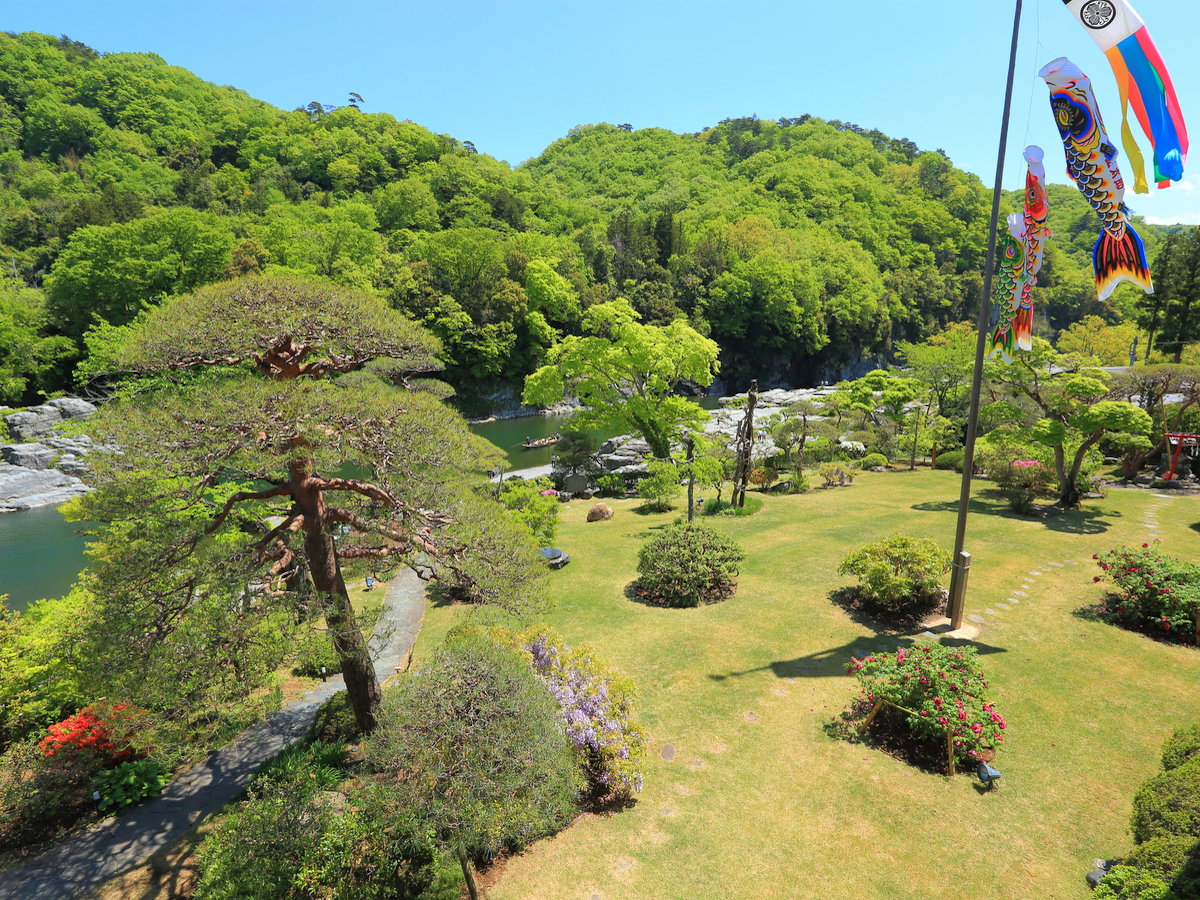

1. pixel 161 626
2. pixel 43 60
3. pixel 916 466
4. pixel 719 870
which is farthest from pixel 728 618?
pixel 43 60

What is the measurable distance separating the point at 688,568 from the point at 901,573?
150 inches

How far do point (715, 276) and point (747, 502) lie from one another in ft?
157

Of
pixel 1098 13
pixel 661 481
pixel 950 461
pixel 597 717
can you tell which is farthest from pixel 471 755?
pixel 950 461

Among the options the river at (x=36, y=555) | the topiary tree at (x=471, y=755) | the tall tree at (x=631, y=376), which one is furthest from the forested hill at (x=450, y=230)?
the topiary tree at (x=471, y=755)

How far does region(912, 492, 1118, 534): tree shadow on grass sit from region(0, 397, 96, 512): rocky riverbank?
105 feet

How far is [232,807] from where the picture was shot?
7117 mm

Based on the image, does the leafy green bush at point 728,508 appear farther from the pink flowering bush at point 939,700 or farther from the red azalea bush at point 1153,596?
the pink flowering bush at point 939,700

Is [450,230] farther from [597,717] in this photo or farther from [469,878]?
[469,878]

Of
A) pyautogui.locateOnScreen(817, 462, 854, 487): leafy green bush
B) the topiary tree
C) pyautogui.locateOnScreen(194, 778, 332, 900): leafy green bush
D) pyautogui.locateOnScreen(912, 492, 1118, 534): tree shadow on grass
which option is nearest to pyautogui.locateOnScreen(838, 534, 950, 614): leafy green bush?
pyautogui.locateOnScreen(912, 492, 1118, 534): tree shadow on grass

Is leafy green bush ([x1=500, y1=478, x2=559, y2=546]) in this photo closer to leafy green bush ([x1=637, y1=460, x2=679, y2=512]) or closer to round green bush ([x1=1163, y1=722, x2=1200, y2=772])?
leafy green bush ([x1=637, y1=460, x2=679, y2=512])

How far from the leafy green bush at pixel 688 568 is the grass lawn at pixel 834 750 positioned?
41cm

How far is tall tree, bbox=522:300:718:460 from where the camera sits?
21.7m

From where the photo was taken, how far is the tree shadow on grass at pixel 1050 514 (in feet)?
46.0

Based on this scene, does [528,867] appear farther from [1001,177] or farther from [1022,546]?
[1022,546]
